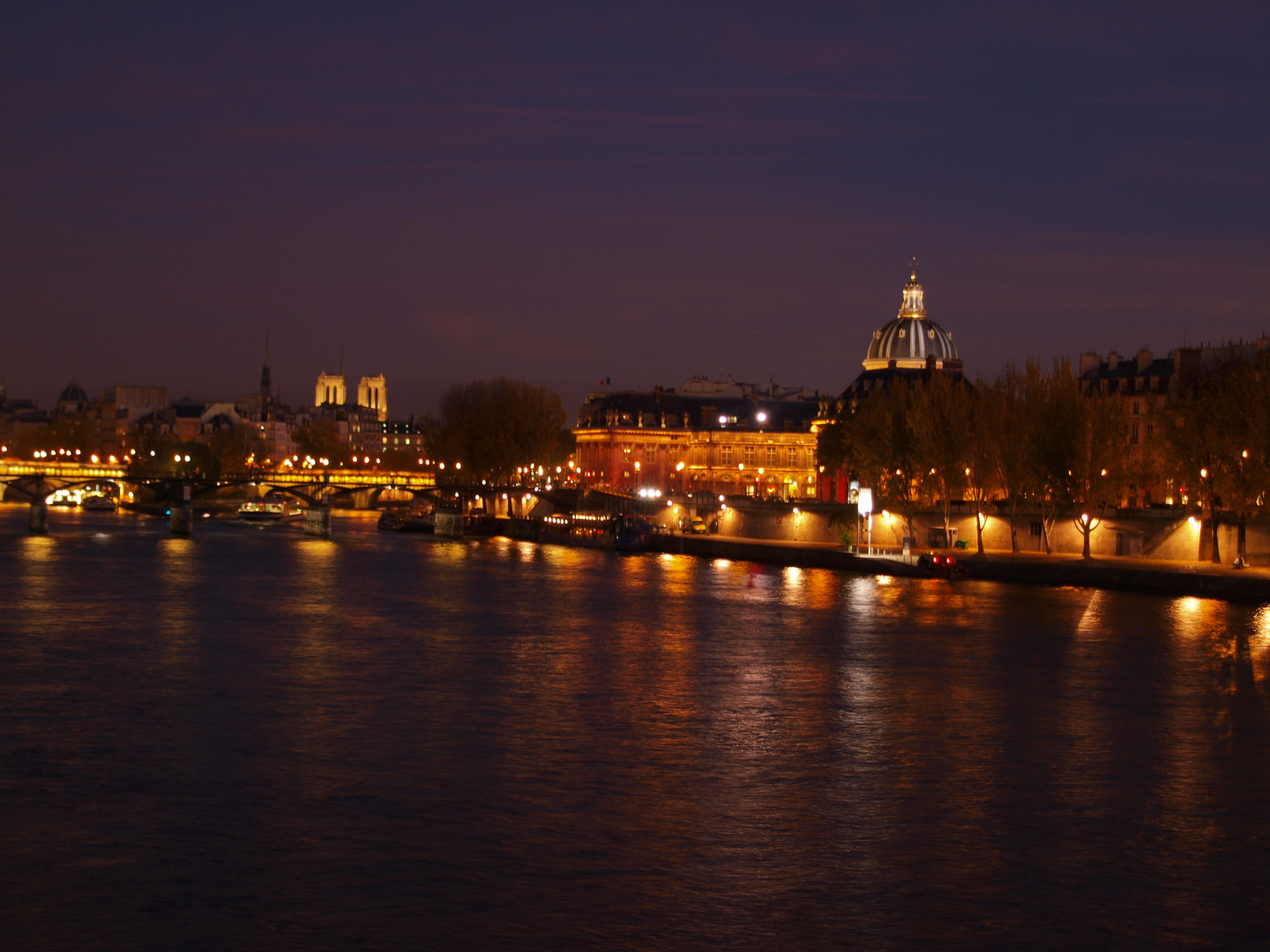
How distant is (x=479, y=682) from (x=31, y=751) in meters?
8.19

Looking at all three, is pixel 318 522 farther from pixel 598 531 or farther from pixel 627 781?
pixel 627 781

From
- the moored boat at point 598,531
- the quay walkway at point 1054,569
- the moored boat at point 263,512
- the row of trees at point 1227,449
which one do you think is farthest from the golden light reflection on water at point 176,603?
the moored boat at point 263,512

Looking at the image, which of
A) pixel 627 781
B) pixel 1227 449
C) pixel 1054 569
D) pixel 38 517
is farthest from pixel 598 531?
pixel 627 781

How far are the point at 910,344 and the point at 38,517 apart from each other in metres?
63.2

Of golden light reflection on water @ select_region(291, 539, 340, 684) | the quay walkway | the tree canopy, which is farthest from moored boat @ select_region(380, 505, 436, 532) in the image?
golden light reflection on water @ select_region(291, 539, 340, 684)

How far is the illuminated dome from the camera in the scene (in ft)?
358

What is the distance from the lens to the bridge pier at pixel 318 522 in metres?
75.0

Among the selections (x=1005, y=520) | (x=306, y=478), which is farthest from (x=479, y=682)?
(x=306, y=478)

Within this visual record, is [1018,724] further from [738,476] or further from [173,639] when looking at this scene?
[738,476]

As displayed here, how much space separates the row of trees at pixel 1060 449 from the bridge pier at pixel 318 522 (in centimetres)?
2742

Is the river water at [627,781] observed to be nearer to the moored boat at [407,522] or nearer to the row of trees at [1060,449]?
the row of trees at [1060,449]

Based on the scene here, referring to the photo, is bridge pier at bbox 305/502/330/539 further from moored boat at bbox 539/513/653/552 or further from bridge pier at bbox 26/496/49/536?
bridge pier at bbox 26/496/49/536

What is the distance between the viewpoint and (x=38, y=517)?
70.3m

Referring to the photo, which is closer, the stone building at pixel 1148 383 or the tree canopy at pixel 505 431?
the stone building at pixel 1148 383
